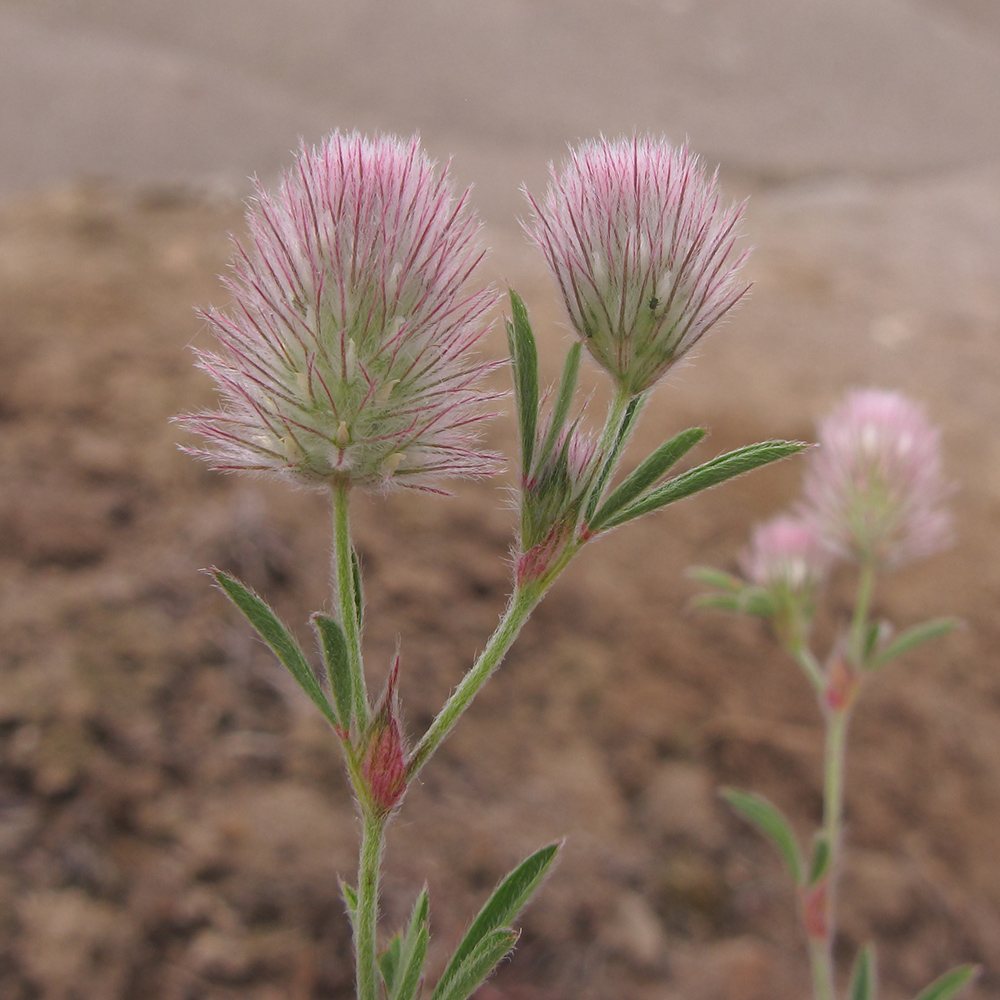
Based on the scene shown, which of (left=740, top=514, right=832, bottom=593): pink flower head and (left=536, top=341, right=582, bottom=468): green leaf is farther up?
(left=536, top=341, right=582, bottom=468): green leaf

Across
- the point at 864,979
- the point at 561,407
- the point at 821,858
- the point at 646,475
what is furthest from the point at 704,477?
the point at 864,979

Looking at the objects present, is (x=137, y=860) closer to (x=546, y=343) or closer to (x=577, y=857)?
(x=577, y=857)

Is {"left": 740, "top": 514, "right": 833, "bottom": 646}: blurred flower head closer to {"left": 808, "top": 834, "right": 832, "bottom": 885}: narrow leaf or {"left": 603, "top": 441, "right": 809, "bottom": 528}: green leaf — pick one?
{"left": 808, "top": 834, "right": 832, "bottom": 885}: narrow leaf

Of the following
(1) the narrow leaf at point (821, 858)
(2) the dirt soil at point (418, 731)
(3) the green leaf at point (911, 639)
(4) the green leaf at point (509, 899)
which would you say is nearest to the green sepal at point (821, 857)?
(1) the narrow leaf at point (821, 858)

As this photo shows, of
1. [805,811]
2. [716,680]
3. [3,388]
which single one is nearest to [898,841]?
[805,811]

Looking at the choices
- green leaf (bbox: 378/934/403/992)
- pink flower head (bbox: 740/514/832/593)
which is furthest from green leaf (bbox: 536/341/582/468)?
pink flower head (bbox: 740/514/832/593)

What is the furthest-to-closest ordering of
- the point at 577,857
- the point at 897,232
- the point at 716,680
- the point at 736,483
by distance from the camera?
the point at 897,232, the point at 736,483, the point at 716,680, the point at 577,857
